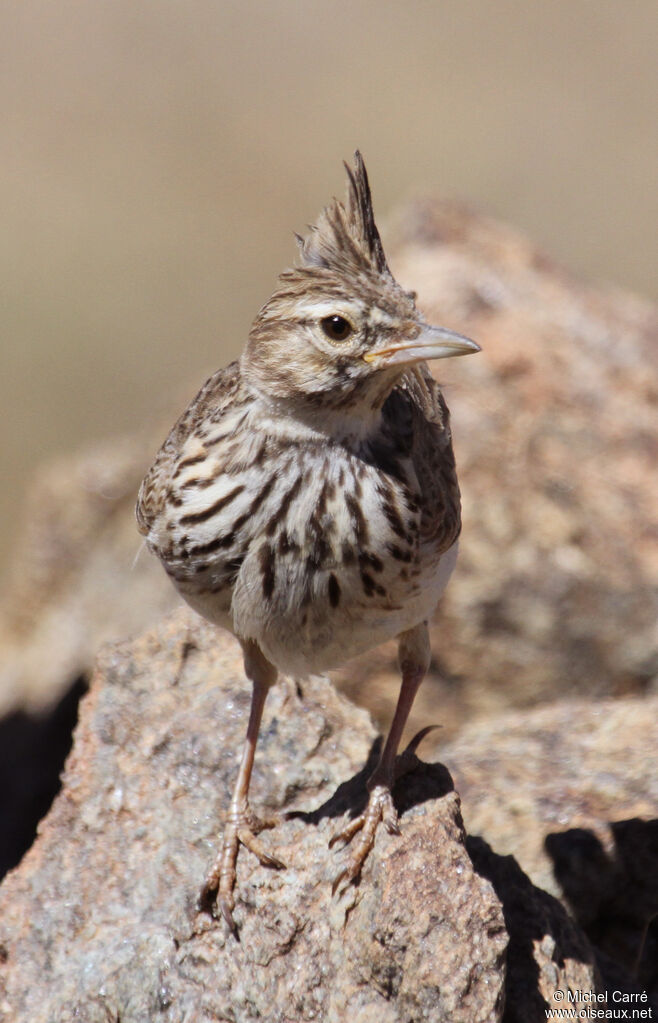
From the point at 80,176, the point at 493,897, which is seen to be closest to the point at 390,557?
the point at 493,897

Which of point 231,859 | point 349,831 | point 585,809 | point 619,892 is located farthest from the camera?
point 585,809

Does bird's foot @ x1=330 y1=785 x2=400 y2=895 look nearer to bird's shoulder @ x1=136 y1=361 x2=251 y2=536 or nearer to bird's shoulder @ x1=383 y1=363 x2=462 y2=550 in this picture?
bird's shoulder @ x1=383 y1=363 x2=462 y2=550

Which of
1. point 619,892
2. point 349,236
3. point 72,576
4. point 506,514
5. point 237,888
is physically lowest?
point 237,888

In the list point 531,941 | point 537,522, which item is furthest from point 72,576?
point 531,941

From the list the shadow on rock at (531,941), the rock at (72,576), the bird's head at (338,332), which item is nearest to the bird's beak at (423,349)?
the bird's head at (338,332)

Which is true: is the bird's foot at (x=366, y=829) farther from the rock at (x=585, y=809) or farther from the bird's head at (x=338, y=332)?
the bird's head at (x=338, y=332)

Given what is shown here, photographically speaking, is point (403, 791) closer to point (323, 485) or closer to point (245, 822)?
point (245, 822)

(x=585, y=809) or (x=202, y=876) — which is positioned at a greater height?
(x=585, y=809)

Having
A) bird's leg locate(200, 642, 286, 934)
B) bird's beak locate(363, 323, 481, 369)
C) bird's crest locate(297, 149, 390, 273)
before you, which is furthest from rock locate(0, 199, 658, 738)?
bird's beak locate(363, 323, 481, 369)
